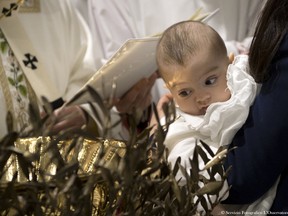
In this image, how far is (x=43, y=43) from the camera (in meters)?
1.57

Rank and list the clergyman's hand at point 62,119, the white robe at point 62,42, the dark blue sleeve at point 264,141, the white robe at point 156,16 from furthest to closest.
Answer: the white robe at point 156,16 → the white robe at point 62,42 → the dark blue sleeve at point 264,141 → the clergyman's hand at point 62,119

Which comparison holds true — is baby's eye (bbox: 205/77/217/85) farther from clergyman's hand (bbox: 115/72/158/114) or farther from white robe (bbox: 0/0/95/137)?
white robe (bbox: 0/0/95/137)

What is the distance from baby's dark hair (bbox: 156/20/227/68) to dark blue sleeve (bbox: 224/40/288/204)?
0.20 meters

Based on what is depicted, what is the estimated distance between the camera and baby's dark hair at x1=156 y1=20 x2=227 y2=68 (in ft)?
3.25

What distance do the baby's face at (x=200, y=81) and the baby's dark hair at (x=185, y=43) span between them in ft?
0.04

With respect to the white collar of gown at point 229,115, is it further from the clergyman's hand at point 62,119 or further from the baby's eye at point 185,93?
the clergyman's hand at point 62,119

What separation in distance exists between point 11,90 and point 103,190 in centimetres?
90

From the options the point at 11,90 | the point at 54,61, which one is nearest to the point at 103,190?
the point at 11,90

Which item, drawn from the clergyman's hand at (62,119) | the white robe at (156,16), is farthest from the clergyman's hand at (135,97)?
the white robe at (156,16)

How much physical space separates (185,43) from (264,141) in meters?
0.28

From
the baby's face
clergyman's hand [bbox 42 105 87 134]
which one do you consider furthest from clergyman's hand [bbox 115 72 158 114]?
the baby's face

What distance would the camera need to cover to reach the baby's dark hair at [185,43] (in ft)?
3.25

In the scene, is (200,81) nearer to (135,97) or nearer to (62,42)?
(135,97)

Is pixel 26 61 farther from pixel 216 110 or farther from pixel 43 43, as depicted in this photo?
pixel 216 110
